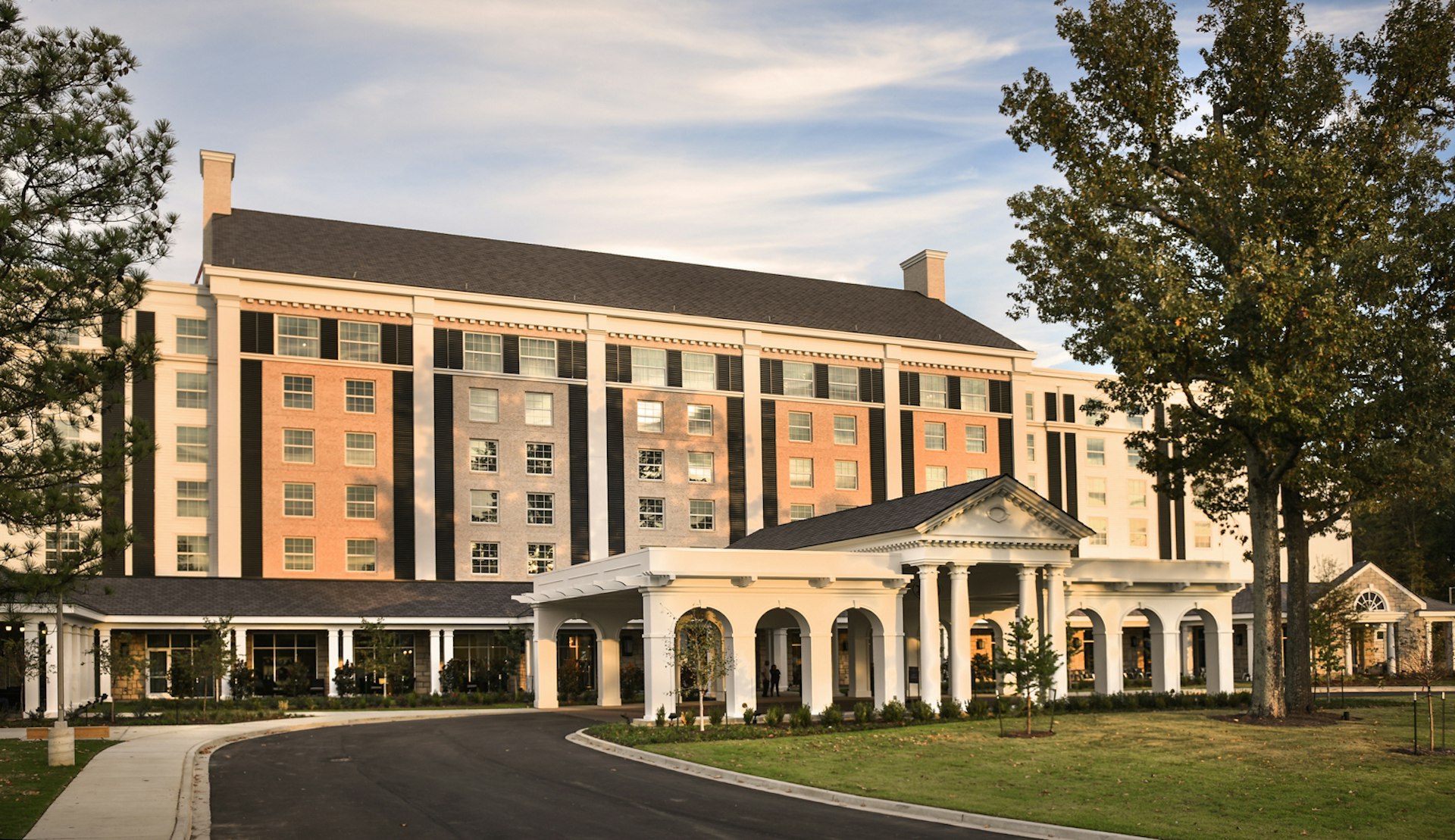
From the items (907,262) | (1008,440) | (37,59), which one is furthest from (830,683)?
(907,262)

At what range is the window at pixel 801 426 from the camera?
230ft

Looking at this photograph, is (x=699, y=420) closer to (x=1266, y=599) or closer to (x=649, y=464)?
(x=649, y=464)

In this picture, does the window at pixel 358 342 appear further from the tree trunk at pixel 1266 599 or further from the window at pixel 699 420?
the tree trunk at pixel 1266 599

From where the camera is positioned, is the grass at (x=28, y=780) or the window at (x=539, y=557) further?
the window at (x=539, y=557)

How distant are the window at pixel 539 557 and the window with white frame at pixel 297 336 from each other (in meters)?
13.5

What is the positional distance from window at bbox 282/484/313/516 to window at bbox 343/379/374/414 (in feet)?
13.4

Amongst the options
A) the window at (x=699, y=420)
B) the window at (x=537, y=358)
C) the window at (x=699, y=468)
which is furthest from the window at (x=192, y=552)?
the window at (x=699, y=420)

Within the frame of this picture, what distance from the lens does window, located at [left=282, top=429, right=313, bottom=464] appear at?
58781 millimetres

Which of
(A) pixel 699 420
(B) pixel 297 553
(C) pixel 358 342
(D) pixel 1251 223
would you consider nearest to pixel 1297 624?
(D) pixel 1251 223

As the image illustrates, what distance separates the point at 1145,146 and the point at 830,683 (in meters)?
18.0

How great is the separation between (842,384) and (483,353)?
66.0 feet

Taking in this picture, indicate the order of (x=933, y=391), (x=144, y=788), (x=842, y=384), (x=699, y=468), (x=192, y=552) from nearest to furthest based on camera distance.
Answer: (x=144, y=788) < (x=192, y=552) < (x=699, y=468) < (x=842, y=384) < (x=933, y=391)

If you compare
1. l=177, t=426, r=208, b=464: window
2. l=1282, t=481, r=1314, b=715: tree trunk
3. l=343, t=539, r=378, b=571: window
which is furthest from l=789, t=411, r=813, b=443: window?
l=1282, t=481, r=1314, b=715: tree trunk

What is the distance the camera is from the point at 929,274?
82938 mm
